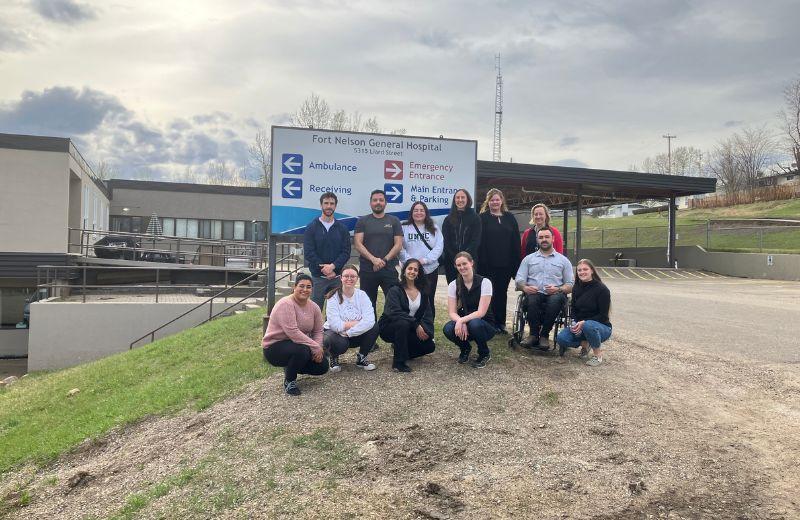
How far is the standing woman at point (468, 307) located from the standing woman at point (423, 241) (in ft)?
1.85

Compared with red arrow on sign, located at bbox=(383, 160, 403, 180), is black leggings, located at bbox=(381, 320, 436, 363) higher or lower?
lower

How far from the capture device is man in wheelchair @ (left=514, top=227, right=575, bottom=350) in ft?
20.8

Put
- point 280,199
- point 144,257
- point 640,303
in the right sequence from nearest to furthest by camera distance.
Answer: point 280,199 → point 640,303 → point 144,257

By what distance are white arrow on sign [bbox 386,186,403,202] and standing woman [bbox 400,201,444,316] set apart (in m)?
1.44

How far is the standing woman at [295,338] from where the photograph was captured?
546 centimetres

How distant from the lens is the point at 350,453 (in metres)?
4.34

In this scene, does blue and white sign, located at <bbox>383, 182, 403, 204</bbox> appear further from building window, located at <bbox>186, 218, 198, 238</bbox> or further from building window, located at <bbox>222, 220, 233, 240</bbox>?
building window, located at <bbox>186, 218, 198, 238</bbox>

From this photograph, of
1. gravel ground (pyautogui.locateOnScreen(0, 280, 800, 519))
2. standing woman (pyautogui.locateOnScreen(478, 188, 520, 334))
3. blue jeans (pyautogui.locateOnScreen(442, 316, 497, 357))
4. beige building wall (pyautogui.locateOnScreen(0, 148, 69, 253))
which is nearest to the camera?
gravel ground (pyautogui.locateOnScreen(0, 280, 800, 519))

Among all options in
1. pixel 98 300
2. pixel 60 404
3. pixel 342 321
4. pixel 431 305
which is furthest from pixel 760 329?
pixel 98 300

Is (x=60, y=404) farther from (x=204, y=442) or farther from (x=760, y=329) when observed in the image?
(x=760, y=329)

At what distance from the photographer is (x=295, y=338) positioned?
5477mm

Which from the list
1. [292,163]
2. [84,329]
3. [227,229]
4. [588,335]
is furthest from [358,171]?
[227,229]

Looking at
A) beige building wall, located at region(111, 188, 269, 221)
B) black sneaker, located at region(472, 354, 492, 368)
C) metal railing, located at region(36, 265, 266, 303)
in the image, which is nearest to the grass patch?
black sneaker, located at region(472, 354, 492, 368)

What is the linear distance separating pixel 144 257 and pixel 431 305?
17671mm
